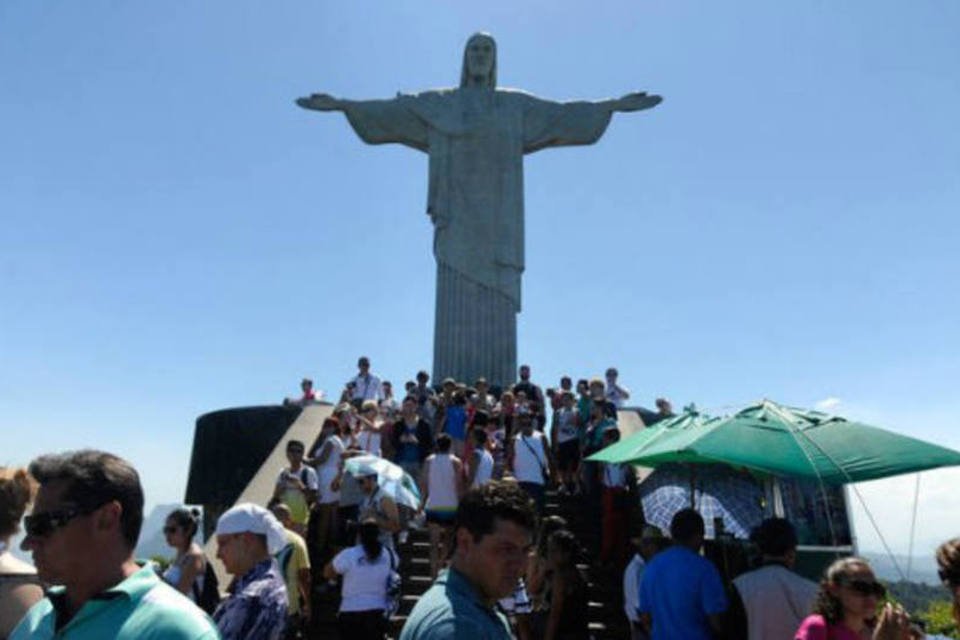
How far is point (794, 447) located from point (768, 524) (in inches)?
36.9

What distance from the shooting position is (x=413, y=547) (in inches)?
352

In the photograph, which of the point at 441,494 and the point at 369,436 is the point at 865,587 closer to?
the point at 441,494

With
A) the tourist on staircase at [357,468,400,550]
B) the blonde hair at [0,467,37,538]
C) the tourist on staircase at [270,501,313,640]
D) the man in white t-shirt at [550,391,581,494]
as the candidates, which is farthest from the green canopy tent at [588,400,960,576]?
the man in white t-shirt at [550,391,581,494]

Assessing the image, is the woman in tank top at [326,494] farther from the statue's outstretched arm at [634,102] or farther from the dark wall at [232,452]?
the statue's outstretched arm at [634,102]

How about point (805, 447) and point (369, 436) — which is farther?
point (369, 436)

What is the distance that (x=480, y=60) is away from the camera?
17391 mm

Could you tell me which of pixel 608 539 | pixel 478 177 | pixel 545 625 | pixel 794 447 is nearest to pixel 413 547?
pixel 608 539

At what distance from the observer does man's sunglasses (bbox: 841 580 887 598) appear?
3670 mm

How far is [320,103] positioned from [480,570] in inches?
599

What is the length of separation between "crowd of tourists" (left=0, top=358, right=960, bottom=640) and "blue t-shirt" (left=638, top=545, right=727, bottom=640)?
0.01 meters

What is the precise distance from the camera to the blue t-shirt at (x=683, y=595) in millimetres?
4629

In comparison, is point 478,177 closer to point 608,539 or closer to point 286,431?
point 286,431

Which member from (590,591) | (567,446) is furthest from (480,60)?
(590,591)

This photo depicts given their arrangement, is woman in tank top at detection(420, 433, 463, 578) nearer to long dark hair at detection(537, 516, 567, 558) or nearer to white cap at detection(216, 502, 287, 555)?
long dark hair at detection(537, 516, 567, 558)
